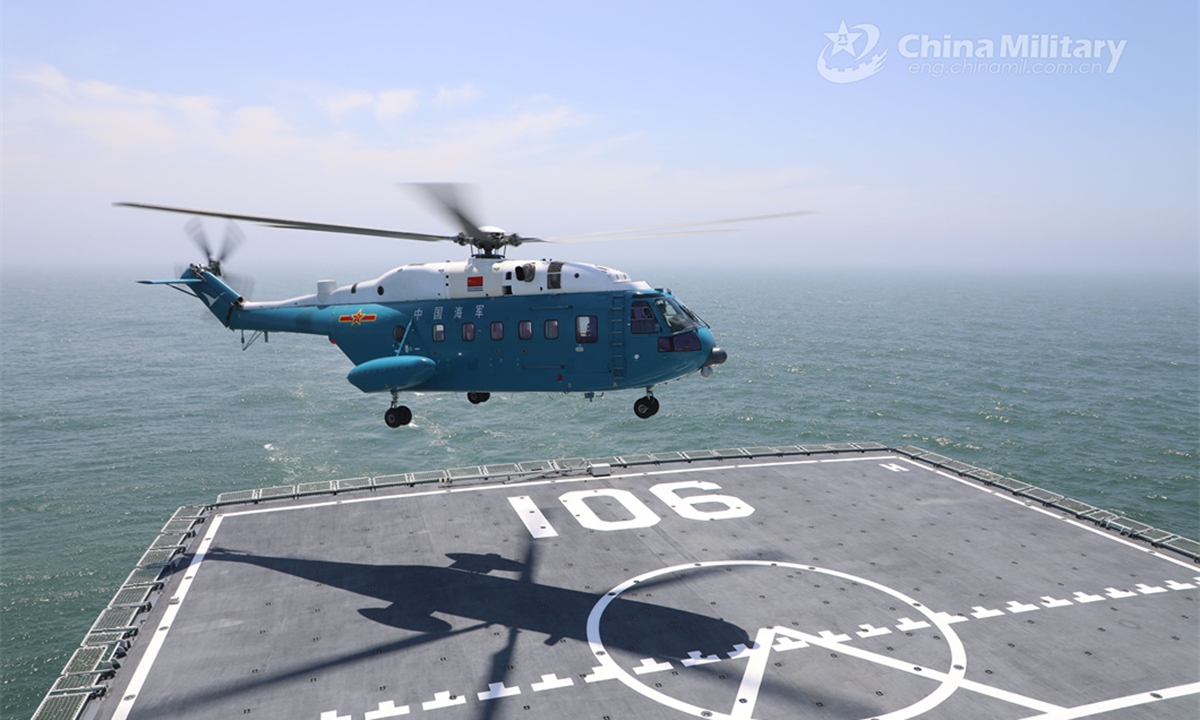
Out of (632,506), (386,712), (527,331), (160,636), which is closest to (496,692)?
(386,712)

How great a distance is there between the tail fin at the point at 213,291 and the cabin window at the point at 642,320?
1418cm

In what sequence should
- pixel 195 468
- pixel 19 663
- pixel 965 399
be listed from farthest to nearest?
1. pixel 965 399
2. pixel 195 468
3. pixel 19 663

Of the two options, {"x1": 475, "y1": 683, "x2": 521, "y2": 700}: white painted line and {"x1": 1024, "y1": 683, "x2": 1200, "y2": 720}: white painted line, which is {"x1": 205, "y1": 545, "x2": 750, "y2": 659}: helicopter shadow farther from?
{"x1": 1024, "y1": 683, "x2": 1200, "y2": 720}: white painted line

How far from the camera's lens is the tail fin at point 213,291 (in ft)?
79.0

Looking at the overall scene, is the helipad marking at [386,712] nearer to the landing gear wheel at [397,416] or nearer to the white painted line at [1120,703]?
the landing gear wheel at [397,416]

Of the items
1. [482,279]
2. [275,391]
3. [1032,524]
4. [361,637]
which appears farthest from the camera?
[275,391]

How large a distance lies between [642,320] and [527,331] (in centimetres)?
346

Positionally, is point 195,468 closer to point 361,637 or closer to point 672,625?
point 361,637

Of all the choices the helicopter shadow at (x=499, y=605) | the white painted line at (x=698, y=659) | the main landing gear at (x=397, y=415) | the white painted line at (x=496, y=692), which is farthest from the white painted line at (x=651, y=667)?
the main landing gear at (x=397, y=415)

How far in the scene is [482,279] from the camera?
20.6 metres

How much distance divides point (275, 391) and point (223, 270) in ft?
167

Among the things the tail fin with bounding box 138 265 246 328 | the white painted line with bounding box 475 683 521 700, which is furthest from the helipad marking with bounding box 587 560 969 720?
the tail fin with bounding box 138 265 246 328

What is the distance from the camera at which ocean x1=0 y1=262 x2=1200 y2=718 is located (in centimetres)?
3816

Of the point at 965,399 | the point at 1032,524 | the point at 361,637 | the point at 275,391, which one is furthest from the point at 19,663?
the point at 965,399
